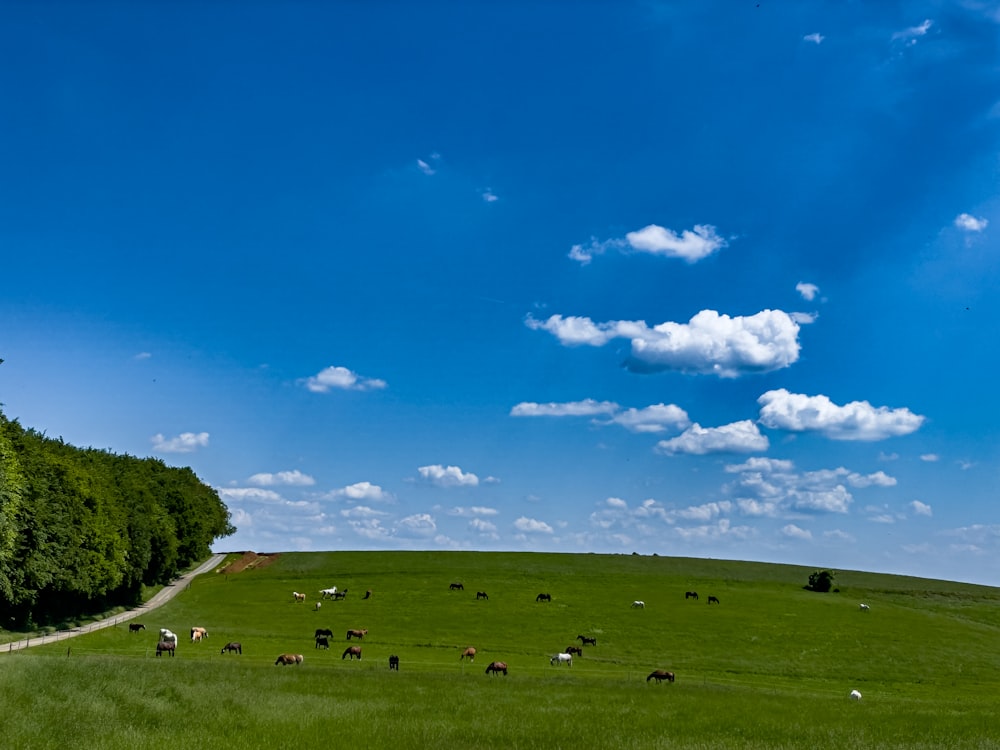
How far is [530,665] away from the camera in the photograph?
202ft

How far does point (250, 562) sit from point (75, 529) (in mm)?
67768

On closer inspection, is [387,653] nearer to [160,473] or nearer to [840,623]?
[840,623]

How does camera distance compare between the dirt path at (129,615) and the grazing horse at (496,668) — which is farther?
the dirt path at (129,615)

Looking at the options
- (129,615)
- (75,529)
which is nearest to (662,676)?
(75,529)

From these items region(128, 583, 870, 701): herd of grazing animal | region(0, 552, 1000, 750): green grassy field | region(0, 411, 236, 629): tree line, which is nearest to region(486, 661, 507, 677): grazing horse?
region(128, 583, 870, 701): herd of grazing animal

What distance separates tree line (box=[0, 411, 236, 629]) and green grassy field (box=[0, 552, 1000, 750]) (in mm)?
6467

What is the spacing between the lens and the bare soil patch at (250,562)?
431ft

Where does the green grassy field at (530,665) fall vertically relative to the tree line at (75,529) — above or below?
below

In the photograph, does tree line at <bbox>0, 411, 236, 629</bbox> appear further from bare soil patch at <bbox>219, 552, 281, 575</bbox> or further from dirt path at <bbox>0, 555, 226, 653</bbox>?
bare soil patch at <bbox>219, 552, 281, 575</bbox>

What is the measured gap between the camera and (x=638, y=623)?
85.5 meters

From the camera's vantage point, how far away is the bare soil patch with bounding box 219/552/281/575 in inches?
5172

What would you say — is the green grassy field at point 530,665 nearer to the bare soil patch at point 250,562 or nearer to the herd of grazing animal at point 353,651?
the herd of grazing animal at point 353,651

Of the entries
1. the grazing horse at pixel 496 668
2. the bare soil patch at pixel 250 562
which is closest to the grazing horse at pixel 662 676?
the grazing horse at pixel 496 668

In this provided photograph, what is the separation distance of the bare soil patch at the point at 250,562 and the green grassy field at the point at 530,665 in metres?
3.44
